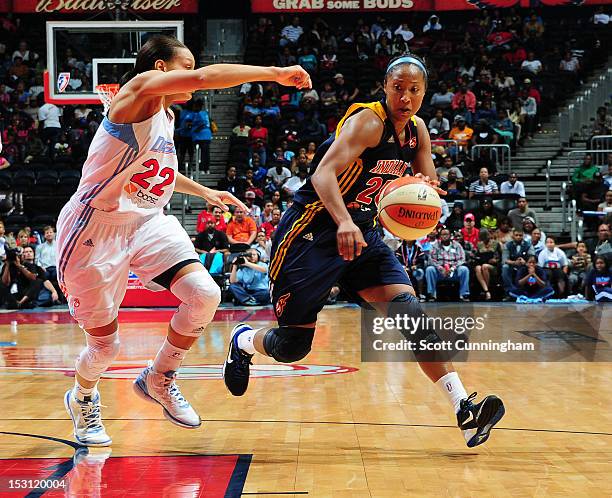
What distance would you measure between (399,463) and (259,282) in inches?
422

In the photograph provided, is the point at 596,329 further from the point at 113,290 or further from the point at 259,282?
the point at 113,290

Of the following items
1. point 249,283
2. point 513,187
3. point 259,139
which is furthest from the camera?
point 259,139

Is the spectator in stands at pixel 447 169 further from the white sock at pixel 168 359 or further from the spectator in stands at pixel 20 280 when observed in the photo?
the white sock at pixel 168 359

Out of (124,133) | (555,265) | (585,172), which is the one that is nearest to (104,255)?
(124,133)

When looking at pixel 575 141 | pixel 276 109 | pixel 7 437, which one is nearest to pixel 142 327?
pixel 7 437

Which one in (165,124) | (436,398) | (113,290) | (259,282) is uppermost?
(165,124)

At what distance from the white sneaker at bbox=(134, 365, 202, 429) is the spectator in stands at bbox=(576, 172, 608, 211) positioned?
1423 centimetres

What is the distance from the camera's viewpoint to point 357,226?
4.71m

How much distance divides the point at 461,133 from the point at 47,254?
9.56m

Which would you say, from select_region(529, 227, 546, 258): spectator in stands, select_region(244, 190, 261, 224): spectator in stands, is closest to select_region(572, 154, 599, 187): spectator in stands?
select_region(529, 227, 546, 258): spectator in stands

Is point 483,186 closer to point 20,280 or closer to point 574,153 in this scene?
point 574,153

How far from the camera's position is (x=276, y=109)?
21203 mm

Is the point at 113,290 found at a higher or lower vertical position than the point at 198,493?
higher

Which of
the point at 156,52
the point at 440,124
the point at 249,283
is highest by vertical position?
the point at 156,52
